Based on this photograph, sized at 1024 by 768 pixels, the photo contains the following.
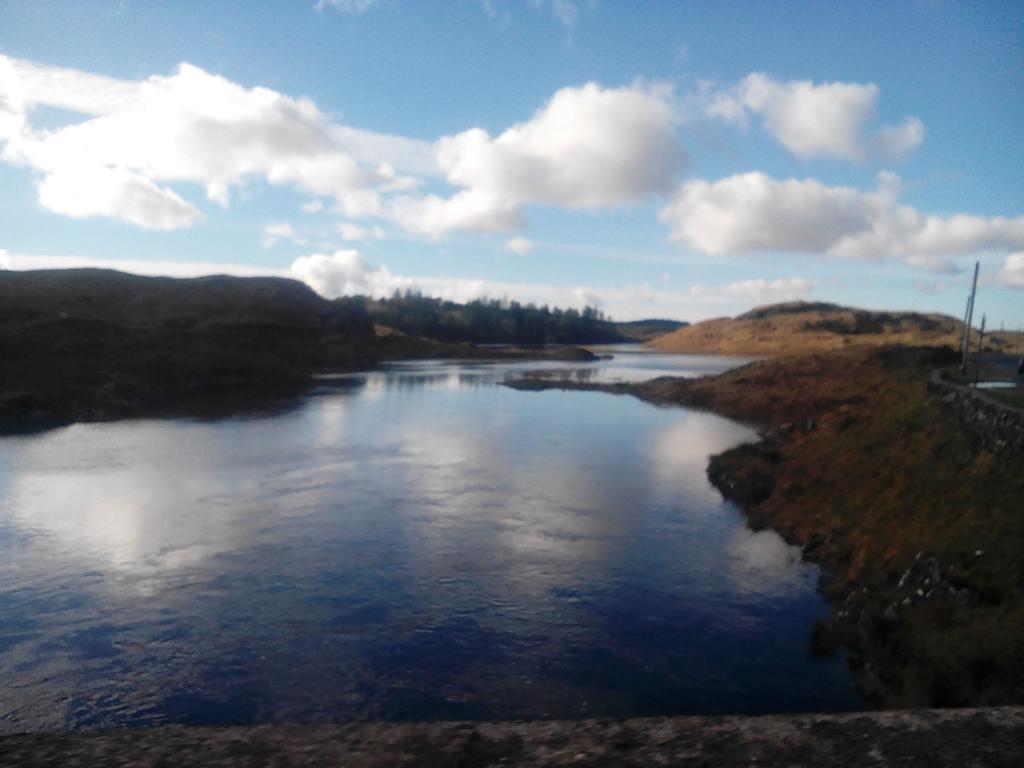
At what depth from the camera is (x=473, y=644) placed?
1162 centimetres

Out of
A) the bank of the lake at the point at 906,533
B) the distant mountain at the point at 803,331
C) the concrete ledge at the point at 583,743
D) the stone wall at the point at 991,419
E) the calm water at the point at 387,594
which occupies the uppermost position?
the distant mountain at the point at 803,331

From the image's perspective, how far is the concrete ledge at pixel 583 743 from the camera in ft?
11.7

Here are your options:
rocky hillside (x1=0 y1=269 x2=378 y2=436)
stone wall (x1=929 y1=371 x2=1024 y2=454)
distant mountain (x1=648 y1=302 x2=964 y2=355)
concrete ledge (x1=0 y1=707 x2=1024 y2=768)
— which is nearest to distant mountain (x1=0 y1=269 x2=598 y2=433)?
rocky hillside (x1=0 y1=269 x2=378 y2=436)

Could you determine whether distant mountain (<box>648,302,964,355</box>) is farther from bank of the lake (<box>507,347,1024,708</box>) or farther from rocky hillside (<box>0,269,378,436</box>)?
bank of the lake (<box>507,347,1024,708</box>)

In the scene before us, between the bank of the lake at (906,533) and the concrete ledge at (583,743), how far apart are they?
5029 mm

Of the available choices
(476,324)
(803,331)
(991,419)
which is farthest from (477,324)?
(991,419)

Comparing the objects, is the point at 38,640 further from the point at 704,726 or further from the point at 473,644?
the point at 704,726

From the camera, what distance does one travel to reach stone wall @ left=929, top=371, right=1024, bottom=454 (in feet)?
42.3

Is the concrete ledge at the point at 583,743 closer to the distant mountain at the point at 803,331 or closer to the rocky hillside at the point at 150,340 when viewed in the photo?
the rocky hillside at the point at 150,340

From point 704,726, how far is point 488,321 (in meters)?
150

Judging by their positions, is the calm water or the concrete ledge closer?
the concrete ledge

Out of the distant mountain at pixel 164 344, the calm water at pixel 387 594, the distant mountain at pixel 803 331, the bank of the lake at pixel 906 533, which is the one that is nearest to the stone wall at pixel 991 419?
the bank of the lake at pixel 906 533

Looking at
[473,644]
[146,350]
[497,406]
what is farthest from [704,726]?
[146,350]

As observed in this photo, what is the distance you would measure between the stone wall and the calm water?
4.42 m
